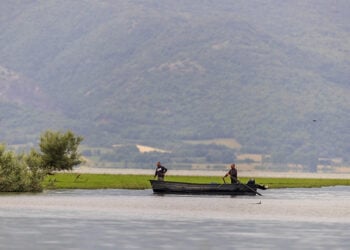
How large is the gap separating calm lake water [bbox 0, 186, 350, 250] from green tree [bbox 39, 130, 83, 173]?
35551 millimetres

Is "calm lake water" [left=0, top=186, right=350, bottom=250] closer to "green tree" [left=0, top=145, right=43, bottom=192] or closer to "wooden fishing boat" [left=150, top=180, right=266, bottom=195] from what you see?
"green tree" [left=0, top=145, right=43, bottom=192]

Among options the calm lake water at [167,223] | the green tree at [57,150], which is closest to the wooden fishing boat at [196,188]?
the calm lake water at [167,223]

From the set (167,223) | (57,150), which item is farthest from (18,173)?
(167,223)

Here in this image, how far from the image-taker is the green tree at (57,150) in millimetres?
132500

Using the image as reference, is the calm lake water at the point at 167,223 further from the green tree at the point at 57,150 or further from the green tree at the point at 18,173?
the green tree at the point at 57,150

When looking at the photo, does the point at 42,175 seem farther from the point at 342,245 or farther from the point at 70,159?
the point at 342,245

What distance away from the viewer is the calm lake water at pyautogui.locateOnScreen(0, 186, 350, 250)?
5084 centimetres

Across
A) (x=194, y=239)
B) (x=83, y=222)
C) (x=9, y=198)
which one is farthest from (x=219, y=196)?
(x=194, y=239)

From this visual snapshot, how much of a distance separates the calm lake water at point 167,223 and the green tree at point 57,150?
35551 millimetres

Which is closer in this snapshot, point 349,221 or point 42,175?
point 349,221

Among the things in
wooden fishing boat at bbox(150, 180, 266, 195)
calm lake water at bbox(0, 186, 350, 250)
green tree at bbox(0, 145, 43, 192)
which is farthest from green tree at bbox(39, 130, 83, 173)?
calm lake water at bbox(0, 186, 350, 250)

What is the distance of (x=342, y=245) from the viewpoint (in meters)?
51.0

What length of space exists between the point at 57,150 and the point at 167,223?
7150cm

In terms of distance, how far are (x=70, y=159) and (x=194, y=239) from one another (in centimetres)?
8174
